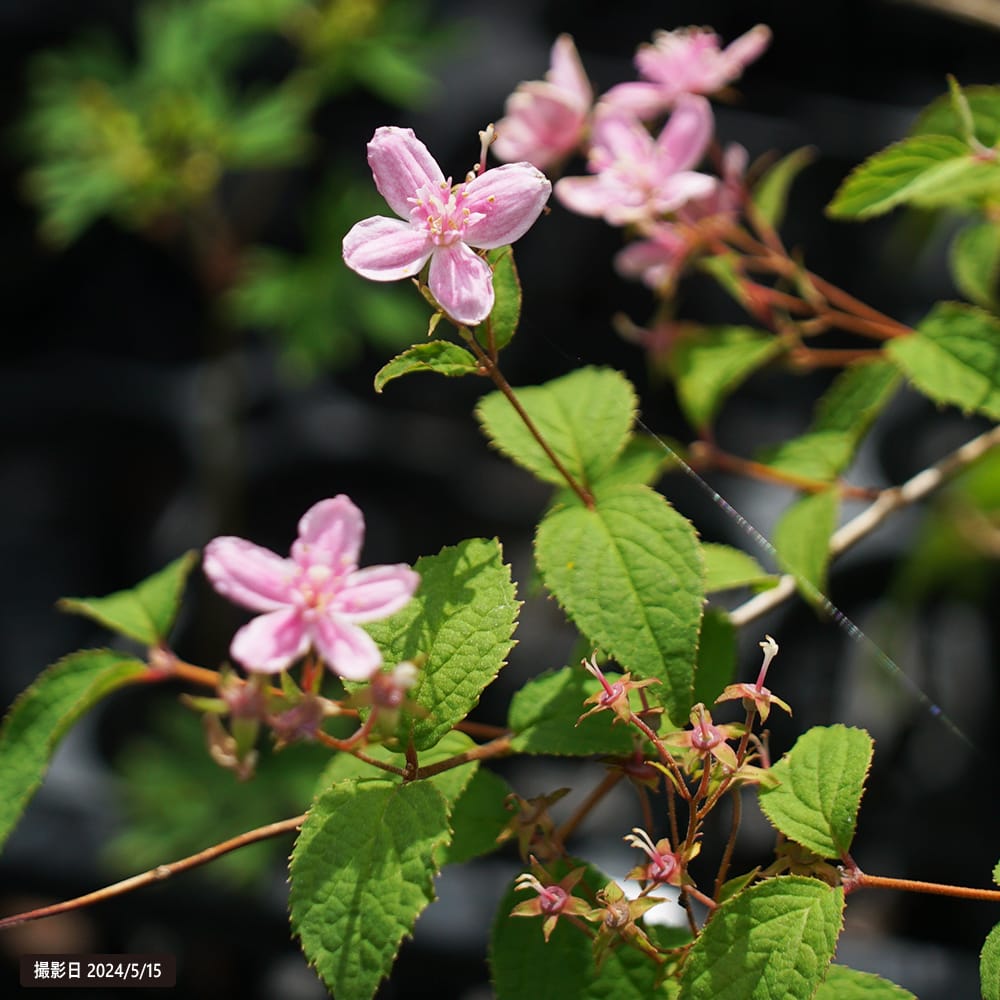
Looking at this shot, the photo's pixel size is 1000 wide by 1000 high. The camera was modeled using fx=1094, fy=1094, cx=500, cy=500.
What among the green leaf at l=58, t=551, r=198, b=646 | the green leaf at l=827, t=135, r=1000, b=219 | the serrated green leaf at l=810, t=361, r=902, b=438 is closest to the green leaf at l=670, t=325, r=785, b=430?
the serrated green leaf at l=810, t=361, r=902, b=438

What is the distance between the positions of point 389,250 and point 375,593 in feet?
0.62

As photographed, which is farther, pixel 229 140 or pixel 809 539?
pixel 229 140

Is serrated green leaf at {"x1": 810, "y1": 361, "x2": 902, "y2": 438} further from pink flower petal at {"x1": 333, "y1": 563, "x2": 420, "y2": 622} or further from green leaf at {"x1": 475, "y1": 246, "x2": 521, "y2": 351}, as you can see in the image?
pink flower petal at {"x1": 333, "y1": 563, "x2": 420, "y2": 622}

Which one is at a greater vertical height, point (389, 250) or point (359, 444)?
point (389, 250)

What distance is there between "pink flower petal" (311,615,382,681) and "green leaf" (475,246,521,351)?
0.57ft

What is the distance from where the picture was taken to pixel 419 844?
A: 18.4 inches

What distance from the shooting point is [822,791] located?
19.8 inches

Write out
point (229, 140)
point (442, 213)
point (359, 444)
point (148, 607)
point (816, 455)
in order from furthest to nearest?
point (359, 444) < point (229, 140) < point (816, 455) < point (148, 607) < point (442, 213)

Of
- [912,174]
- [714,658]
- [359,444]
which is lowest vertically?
[359,444]

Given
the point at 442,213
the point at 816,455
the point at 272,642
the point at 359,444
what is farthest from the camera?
the point at 359,444

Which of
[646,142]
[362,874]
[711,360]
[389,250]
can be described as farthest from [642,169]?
[362,874]

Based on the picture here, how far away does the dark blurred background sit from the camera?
113cm

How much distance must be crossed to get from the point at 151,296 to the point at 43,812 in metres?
0.84

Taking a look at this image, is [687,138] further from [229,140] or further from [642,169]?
[229,140]
